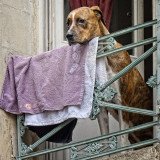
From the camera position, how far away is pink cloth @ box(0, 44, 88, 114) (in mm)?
7598

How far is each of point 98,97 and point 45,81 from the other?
693mm

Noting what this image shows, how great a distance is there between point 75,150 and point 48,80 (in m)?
0.80

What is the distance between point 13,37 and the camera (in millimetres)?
8375

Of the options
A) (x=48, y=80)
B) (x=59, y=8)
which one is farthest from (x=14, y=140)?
(x=59, y=8)

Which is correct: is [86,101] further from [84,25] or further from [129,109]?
[84,25]

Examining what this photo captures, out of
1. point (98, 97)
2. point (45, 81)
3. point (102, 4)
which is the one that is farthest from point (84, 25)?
point (102, 4)

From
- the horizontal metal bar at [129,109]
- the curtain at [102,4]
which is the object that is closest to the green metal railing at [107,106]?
the horizontal metal bar at [129,109]

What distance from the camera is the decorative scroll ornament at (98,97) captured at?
7.36 metres

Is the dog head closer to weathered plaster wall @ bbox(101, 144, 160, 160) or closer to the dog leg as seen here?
the dog leg

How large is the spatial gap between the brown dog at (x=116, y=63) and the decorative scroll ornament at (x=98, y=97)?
0.45 metres

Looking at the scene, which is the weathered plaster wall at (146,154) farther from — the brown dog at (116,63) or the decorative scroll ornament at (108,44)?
the decorative scroll ornament at (108,44)

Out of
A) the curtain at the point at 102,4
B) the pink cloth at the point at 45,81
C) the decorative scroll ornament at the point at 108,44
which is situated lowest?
the pink cloth at the point at 45,81

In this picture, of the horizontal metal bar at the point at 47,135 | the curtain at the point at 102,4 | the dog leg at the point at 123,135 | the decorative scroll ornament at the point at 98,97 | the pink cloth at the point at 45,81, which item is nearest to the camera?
the decorative scroll ornament at the point at 98,97

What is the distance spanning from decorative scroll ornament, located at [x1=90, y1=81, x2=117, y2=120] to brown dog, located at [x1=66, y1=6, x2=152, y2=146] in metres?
0.45
